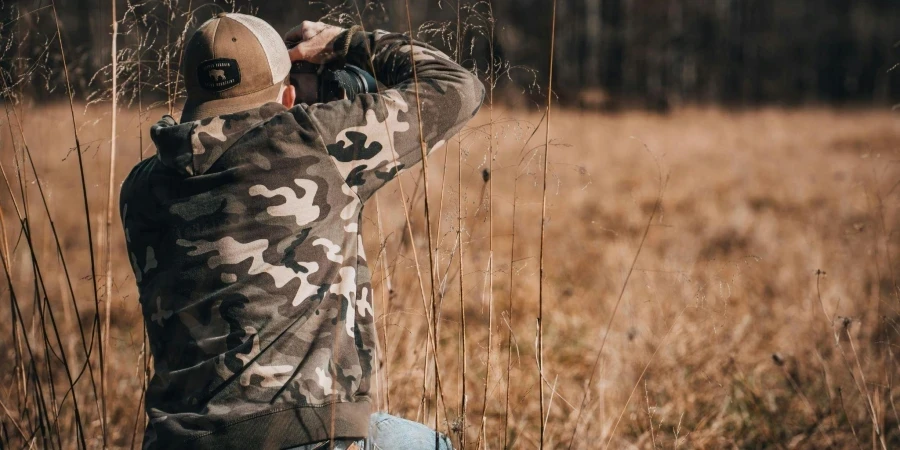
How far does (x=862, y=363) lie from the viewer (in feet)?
9.38

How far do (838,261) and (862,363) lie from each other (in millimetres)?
1627

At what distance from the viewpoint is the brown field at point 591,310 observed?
200cm

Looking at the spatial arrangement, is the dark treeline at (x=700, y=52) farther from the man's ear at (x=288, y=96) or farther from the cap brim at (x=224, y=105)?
the cap brim at (x=224, y=105)

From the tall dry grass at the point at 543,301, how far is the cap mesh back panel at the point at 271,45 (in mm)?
335

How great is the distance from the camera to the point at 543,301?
3.87 metres

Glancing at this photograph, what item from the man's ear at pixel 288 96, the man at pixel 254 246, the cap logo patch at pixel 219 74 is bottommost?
the man at pixel 254 246

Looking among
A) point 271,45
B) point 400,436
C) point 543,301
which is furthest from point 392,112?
point 543,301

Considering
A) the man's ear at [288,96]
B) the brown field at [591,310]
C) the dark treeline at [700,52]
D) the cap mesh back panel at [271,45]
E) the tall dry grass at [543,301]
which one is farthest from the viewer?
the dark treeline at [700,52]

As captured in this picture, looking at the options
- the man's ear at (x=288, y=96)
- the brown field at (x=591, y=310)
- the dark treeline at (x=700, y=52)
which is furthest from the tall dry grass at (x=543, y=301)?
the dark treeline at (x=700, y=52)

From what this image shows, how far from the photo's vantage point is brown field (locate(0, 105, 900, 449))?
6.56 ft

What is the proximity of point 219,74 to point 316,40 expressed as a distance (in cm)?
30

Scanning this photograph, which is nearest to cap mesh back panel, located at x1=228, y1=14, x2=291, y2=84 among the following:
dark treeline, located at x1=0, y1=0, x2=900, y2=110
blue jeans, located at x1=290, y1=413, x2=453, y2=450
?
blue jeans, located at x1=290, y1=413, x2=453, y2=450

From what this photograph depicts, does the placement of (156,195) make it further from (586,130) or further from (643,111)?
(643,111)

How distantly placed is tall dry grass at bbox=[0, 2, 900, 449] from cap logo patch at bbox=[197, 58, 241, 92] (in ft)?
0.84
